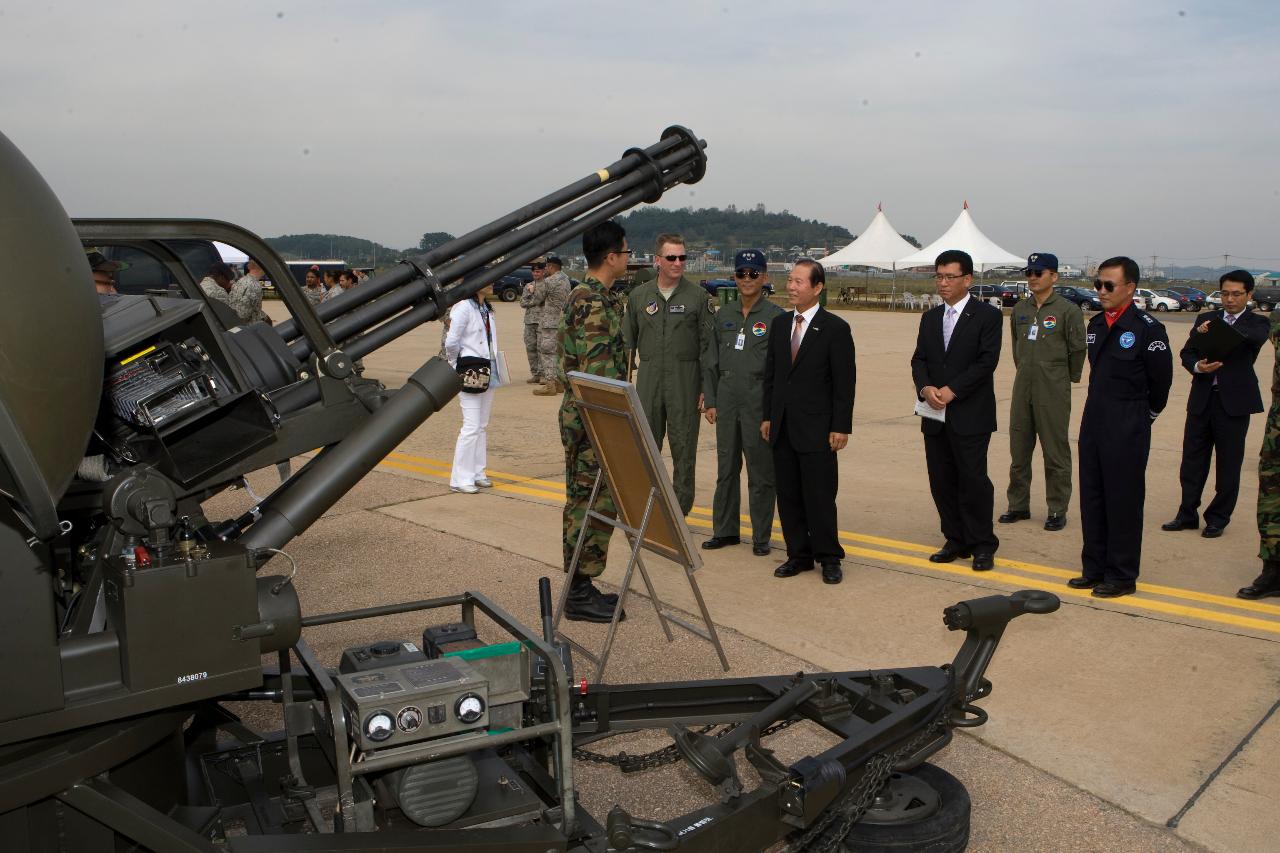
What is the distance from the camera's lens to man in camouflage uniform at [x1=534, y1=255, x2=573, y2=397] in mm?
15602

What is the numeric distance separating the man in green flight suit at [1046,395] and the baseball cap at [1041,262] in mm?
38

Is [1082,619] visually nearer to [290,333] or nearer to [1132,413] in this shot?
[1132,413]

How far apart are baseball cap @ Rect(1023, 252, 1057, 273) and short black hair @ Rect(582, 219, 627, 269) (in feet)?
13.7

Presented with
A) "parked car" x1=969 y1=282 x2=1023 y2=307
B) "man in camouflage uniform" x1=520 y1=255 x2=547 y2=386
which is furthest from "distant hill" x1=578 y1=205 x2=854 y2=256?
"man in camouflage uniform" x1=520 y1=255 x2=547 y2=386

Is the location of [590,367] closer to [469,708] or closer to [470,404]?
[469,708]

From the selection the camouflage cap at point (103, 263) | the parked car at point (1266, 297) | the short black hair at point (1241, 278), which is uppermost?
the camouflage cap at point (103, 263)

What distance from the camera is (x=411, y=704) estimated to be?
113 inches

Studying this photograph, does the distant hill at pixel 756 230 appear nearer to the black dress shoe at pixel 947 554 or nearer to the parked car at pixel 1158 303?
the parked car at pixel 1158 303

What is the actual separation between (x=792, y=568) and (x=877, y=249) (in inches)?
1501

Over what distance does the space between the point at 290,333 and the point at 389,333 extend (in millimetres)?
330

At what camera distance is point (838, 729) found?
3480mm

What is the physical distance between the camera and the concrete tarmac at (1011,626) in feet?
13.0

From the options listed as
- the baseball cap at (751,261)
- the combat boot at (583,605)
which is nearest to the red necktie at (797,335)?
the baseball cap at (751,261)

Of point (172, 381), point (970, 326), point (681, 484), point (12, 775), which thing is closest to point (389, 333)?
point (172, 381)
